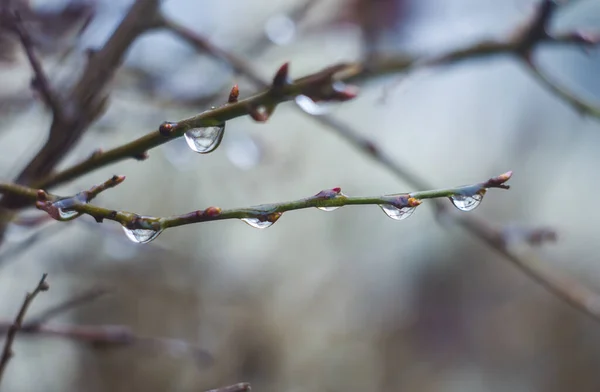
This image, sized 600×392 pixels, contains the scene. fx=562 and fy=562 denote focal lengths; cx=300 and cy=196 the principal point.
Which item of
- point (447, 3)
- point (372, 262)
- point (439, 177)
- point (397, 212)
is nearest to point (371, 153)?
point (397, 212)

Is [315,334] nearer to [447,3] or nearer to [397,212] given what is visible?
[447,3]

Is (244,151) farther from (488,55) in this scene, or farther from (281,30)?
(488,55)

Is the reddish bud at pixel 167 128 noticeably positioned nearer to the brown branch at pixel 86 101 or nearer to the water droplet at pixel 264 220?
the water droplet at pixel 264 220

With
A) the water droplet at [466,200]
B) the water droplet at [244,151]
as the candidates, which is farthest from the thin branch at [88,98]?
the water droplet at [244,151]

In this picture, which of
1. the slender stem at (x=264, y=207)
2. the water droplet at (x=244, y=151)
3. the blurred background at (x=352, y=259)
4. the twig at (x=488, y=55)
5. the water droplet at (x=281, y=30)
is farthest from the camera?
the blurred background at (x=352, y=259)

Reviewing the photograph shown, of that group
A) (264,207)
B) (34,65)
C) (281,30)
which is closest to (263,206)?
(264,207)

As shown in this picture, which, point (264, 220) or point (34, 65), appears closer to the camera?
point (264, 220)
